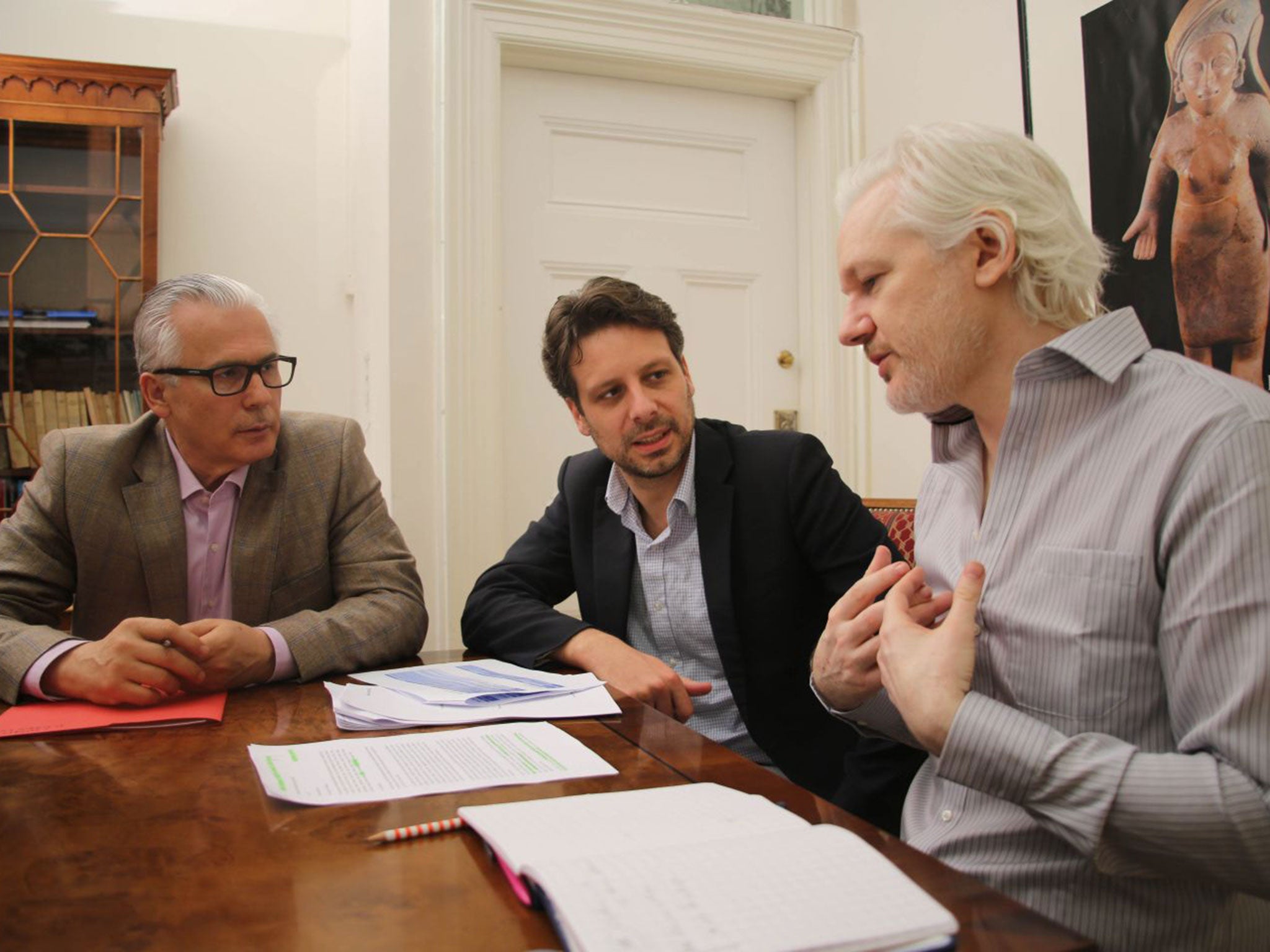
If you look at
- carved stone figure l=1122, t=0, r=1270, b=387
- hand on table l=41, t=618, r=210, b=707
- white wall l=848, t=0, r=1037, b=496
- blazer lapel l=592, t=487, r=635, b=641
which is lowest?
hand on table l=41, t=618, r=210, b=707

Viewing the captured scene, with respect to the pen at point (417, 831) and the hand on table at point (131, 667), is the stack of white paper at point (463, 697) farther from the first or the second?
the pen at point (417, 831)

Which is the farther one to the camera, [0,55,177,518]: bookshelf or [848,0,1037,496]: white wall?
[0,55,177,518]: bookshelf

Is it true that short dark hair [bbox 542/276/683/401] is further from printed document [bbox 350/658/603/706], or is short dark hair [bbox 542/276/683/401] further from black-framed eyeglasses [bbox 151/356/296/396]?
printed document [bbox 350/658/603/706]

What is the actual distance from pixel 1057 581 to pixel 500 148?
2.56 metres

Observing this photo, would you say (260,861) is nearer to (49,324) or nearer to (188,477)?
(188,477)

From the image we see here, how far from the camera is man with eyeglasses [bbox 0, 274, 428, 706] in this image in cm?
160

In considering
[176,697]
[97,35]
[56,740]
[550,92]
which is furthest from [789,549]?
[97,35]

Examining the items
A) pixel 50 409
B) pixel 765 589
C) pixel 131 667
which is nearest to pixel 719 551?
pixel 765 589

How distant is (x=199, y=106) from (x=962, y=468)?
10.4 ft

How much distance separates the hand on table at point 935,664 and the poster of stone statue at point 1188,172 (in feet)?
3.79

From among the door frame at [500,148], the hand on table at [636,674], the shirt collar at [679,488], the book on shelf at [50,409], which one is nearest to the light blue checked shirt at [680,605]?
the shirt collar at [679,488]

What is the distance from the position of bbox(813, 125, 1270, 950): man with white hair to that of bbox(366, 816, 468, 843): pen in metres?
0.42

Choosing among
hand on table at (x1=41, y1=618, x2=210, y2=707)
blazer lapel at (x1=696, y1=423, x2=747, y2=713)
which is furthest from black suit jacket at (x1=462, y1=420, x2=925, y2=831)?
hand on table at (x1=41, y1=618, x2=210, y2=707)

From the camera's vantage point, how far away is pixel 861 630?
1.04 metres
